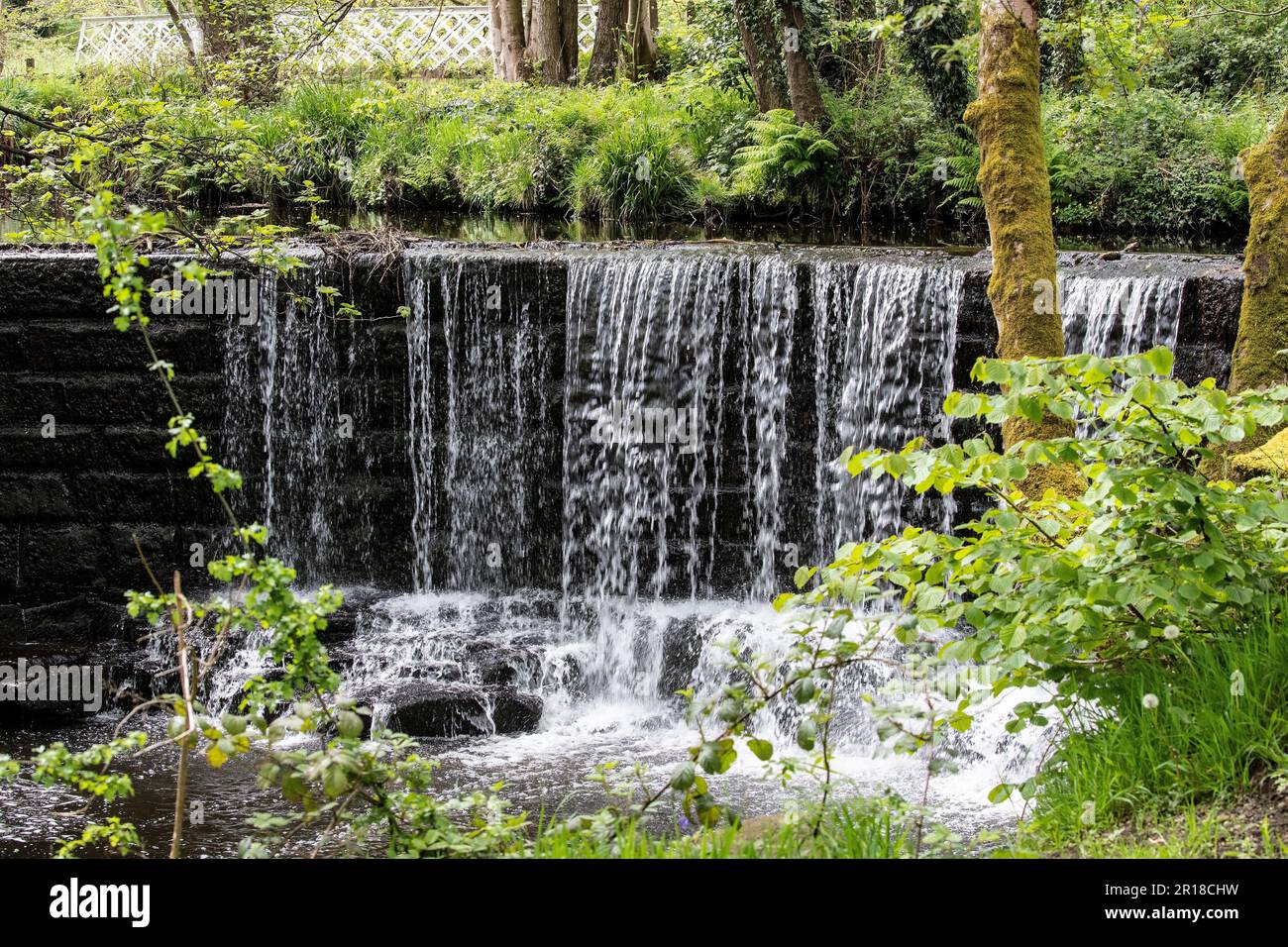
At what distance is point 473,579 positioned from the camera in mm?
9547

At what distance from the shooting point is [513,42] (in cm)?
1955

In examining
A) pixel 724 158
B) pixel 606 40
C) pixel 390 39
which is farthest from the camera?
pixel 390 39

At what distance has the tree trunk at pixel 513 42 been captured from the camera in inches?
764

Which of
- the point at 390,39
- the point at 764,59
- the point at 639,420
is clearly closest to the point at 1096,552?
the point at 639,420

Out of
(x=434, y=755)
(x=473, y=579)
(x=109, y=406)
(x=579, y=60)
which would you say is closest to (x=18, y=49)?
(x=579, y=60)

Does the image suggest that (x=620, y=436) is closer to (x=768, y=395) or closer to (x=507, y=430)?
(x=507, y=430)

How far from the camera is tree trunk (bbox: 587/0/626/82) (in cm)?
1934

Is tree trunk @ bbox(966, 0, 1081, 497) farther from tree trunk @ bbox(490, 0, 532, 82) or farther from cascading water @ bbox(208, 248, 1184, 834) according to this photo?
tree trunk @ bbox(490, 0, 532, 82)

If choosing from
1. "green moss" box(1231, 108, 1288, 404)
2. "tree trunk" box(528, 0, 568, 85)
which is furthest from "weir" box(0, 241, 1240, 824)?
"tree trunk" box(528, 0, 568, 85)

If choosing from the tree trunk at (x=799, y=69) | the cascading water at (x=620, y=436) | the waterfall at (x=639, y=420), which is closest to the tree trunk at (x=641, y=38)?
the tree trunk at (x=799, y=69)

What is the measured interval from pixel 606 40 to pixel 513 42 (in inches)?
56.2
